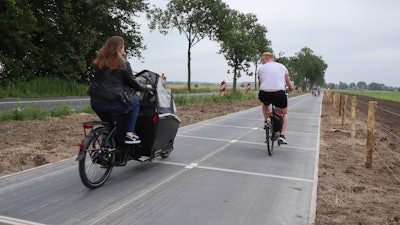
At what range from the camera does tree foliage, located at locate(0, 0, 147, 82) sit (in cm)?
2369

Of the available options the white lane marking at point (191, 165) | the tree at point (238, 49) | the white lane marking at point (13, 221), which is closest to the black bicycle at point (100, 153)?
the white lane marking at point (13, 221)

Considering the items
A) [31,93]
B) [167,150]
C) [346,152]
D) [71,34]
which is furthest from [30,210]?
[71,34]

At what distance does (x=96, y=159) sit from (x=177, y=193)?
3.72ft

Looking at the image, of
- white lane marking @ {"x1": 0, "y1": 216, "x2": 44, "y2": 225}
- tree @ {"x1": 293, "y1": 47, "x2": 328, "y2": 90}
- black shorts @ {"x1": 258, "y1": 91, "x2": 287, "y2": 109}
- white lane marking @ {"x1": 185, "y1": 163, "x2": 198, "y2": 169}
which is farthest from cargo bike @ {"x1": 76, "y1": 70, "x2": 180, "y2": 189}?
tree @ {"x1": 293, "y1": 47, "x2": 328, "y2": 90}

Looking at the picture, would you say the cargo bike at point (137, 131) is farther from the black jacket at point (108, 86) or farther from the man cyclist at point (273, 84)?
the man cyclist at point (273, 84)

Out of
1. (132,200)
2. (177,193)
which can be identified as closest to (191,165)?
(177,193)

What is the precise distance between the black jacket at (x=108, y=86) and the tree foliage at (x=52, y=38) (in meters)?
20.7

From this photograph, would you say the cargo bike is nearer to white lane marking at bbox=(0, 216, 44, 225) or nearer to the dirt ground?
white lane marking at bbox=(0, 216, 44, 225)

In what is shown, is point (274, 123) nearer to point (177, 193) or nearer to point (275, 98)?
point (275, 98)

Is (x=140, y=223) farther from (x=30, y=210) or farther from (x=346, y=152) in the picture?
(x=346, y=152)

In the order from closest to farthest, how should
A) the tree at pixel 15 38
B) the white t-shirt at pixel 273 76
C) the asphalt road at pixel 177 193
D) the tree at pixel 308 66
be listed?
1. the asphalt road at pixel 177 193
2. the white t-shirt at pixel 273 76
3. the tree at pixel 15 38
4. the tree at pixel 308 66

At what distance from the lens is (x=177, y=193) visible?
4785 mm

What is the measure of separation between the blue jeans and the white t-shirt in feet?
12.0

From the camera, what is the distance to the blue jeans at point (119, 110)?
4.86m
